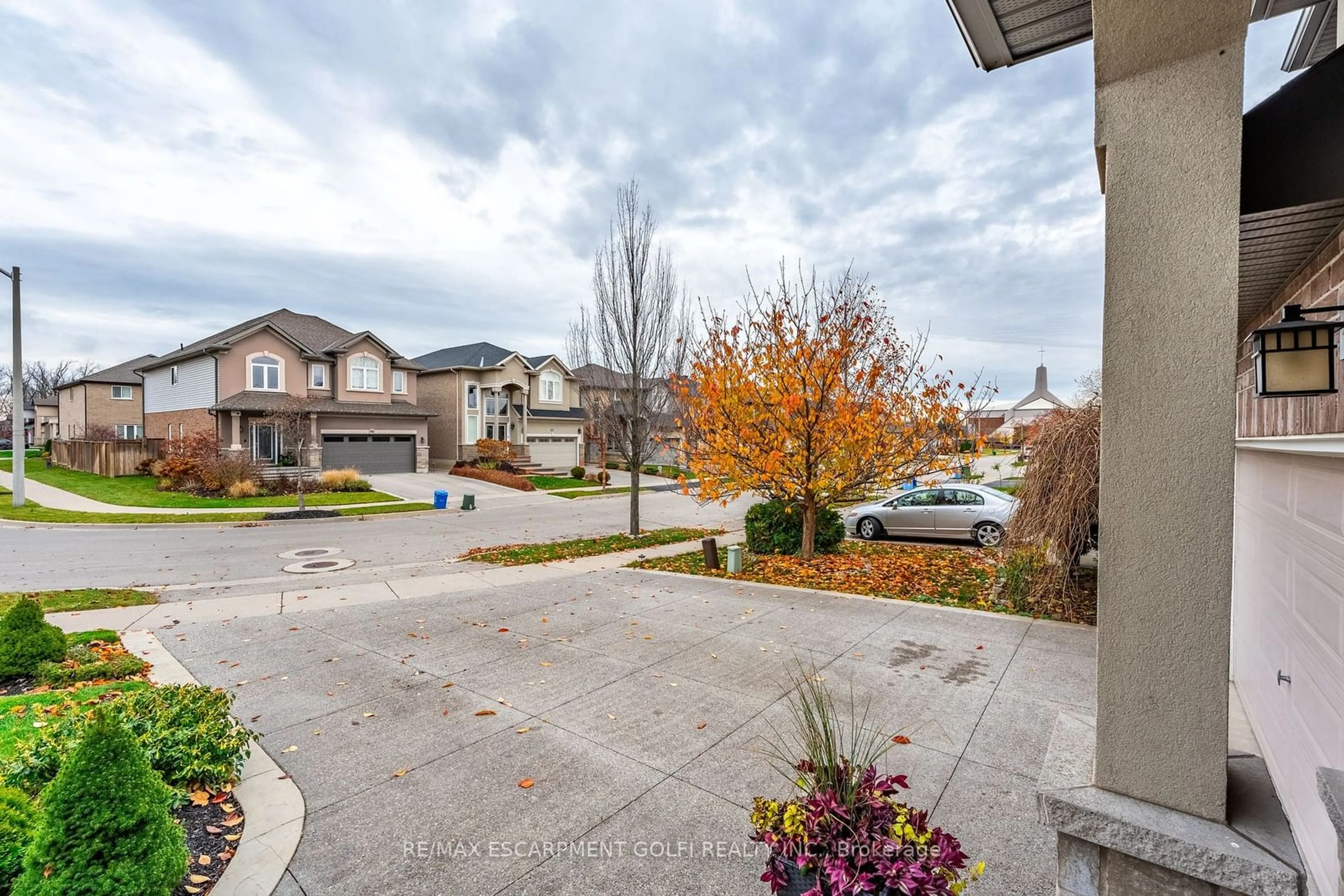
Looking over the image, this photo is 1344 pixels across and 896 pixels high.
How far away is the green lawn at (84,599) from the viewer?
27.1ft

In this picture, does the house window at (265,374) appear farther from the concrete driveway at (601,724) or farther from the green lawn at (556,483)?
the concrete driveway at (601,724)

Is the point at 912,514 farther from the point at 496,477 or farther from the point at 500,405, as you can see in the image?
the point at 500,405

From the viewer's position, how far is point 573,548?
44.9 feet

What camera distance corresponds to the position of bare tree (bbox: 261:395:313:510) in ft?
80.8

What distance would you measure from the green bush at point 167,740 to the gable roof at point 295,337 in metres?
28.2

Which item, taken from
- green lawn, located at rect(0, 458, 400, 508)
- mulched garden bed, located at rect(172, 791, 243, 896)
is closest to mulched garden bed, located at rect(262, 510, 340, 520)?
green lawn, located at rect(0, 458, 400, 508)

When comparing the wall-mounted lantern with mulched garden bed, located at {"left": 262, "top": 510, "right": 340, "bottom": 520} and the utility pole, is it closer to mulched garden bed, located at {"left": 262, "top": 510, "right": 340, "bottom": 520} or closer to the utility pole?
mulched garden bed, located at {"left": 262, "top": 510, "right": 340, "bottom": 520}

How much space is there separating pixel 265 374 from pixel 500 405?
40.0ft

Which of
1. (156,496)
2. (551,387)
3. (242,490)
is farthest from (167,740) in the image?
(551,387)

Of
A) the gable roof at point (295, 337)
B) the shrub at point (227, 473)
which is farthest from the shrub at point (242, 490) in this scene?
the gable roof at point (295, 337)

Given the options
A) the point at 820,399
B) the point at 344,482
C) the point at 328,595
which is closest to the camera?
the point at 328,595

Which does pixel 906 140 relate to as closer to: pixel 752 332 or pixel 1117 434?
pixel 752 332

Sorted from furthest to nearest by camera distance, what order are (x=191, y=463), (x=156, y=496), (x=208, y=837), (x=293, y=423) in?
(x=293, y=423), (x=191, y=463), (x=156, y=496), (x=208, y=837)

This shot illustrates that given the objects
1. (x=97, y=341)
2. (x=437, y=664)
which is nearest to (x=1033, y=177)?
(x=437, y=664)
